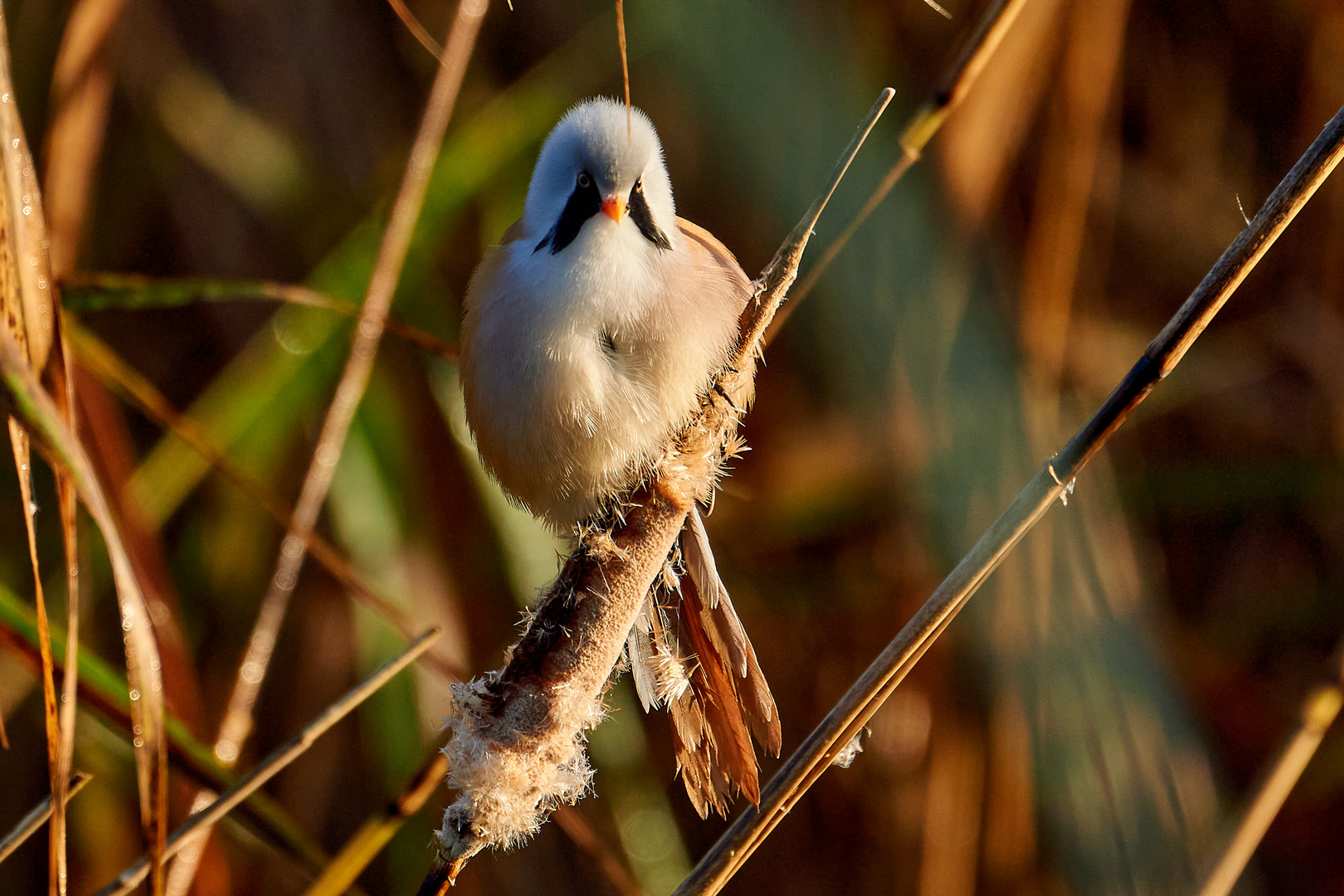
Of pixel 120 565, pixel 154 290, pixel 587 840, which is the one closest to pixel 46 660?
pixel 120 565

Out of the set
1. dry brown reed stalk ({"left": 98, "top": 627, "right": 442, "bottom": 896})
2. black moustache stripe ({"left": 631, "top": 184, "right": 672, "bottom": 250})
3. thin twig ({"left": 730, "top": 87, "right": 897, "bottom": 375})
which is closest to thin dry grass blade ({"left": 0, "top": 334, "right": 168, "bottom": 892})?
dry brown reed stalk ({"left": 98, "top": 627, "right": 442, "bottom": 896})

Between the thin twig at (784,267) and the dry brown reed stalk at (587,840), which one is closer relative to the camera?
the thin twig at (784,267)

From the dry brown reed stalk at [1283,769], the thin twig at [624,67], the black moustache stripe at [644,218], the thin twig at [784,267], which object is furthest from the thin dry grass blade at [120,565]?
the dry brown reed stalk at [1283,769]

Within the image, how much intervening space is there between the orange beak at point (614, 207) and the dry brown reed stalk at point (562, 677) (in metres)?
0.19

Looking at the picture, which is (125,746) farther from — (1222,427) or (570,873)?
(1222,427)

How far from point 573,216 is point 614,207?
7 centimetres

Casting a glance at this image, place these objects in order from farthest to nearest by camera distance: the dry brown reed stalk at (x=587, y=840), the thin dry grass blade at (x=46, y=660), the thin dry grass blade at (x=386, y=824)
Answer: the dry brown reed stalk at (x=587, y=840)
the thin dry grass blade at (x=386, y=824)
the thin dry grass blade at (x=46, y=660)

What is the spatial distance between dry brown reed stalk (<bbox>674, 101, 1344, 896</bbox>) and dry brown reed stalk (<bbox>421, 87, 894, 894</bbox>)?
0.43 ft

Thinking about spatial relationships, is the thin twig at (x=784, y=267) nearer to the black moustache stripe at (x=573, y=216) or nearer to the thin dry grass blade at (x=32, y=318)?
the black moustache stripe at (x=573, y=216)

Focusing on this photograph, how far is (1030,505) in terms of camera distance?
62 cm

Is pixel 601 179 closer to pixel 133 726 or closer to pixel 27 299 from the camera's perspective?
pixel 27 299

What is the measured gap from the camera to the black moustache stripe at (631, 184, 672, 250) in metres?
0.98

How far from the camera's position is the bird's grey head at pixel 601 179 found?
3.10 ft

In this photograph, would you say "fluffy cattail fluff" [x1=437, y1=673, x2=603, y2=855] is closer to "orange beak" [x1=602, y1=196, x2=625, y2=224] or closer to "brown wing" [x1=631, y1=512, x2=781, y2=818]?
"brown wing" [x1=631, y1=512, x2=781, y2=818]
